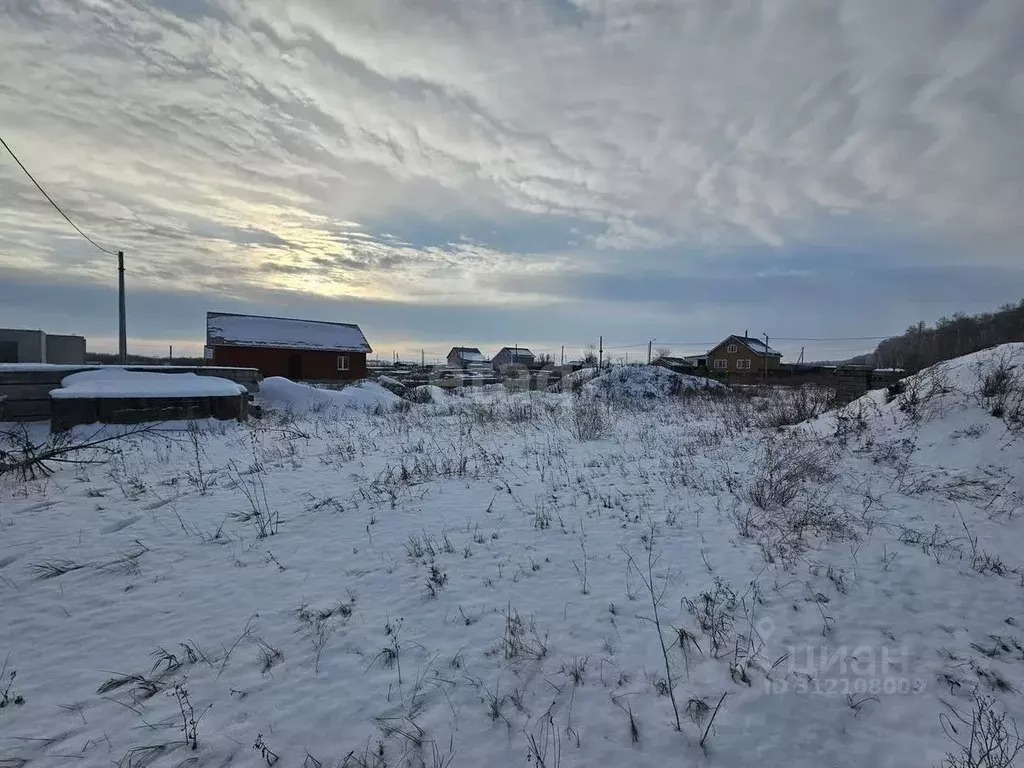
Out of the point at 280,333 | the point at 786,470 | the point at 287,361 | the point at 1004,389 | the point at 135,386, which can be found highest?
the point at 280,333

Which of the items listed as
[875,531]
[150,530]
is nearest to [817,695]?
[875,531]

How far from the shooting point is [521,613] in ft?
10.8

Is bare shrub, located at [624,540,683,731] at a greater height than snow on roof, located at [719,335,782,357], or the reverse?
snow on roof, located at [719,335,782,357]

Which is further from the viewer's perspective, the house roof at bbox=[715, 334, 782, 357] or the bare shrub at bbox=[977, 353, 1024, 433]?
the house roof at bbox=[715, 334, 782, 357]

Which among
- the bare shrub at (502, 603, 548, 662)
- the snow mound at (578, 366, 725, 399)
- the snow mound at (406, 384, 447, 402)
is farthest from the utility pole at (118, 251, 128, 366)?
the bare shrub at (502, 603, 548, 662)

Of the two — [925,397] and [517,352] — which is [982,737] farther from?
[517,352]

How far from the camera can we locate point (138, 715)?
2396 millimetres

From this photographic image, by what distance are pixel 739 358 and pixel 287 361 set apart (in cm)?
4553

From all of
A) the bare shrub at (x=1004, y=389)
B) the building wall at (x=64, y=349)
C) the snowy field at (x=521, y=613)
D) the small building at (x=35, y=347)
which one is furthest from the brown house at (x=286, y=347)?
the bare shrub at (x=1004, y=389)

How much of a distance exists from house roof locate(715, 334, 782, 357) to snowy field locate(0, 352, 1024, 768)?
47343 millimetres

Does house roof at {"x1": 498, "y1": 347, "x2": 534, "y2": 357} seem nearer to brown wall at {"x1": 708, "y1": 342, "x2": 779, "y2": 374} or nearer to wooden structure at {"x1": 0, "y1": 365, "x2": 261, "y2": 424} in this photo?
brown wall at {"x1": 708, "y1": 342, "x2": 779, "y2": 374}

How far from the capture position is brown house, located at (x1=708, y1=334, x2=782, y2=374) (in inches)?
1946

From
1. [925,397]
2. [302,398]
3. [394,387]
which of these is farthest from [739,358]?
[302,398]

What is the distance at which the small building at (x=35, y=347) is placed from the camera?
2656cm
